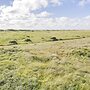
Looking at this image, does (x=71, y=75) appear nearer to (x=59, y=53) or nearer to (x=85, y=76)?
(x=85, y=76)

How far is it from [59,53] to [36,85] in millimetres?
15985

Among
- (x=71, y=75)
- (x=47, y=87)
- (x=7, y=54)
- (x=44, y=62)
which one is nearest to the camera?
(x=47, y=87)

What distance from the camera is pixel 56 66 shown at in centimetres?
3659

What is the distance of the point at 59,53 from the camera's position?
153 feet

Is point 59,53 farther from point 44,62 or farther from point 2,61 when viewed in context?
point 2,61

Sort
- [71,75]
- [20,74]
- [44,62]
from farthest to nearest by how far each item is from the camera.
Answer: [44,62], [20,74], [71,75]

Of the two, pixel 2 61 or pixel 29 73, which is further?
pixel 2 61

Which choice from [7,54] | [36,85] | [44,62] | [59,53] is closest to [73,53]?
[59,53]

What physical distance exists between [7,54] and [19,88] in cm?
1444

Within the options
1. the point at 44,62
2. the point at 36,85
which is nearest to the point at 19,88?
the point at 36,85

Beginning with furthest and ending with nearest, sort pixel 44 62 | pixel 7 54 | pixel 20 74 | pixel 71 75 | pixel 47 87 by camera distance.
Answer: pixel 7 54, pixel 44 62, pixel 20 74, pixel 71 75, pixel 47 87

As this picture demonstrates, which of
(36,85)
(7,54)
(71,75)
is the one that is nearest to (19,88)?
(36,85)

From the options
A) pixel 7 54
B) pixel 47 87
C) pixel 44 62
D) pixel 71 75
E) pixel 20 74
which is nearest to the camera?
pixel 47 87

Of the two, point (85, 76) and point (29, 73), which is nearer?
point (85, 76)
